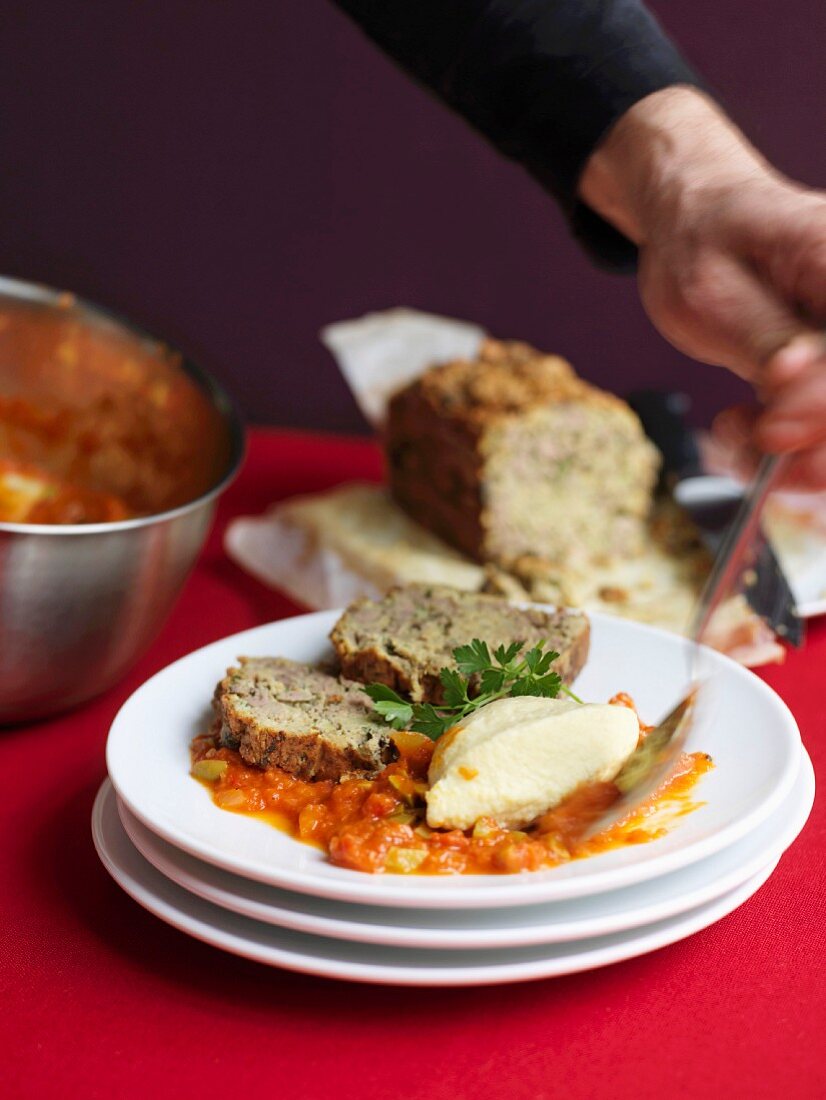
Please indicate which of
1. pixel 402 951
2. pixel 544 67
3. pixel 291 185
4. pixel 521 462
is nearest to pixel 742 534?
pixel 402 951

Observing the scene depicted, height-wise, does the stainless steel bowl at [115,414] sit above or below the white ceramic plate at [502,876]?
below

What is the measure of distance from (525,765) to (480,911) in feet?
0.77

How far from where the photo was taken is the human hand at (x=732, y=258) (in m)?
1.66

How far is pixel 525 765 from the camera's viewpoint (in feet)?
5.78

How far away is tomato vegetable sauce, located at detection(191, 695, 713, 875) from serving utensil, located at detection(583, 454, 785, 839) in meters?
0.03

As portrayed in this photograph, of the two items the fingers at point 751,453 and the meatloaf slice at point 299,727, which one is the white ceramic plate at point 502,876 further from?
the fingers at point 751,453

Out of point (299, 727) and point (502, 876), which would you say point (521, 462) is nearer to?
point (299, 727)

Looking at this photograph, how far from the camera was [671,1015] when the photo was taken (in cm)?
164

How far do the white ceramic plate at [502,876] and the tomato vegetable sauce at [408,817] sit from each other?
0.09ft

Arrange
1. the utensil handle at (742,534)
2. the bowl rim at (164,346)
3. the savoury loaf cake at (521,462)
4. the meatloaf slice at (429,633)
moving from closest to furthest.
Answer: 1. the utensil handle at (742,534)
2. the meatloaf slice at (429,633)
3. the bowl rim at (164,346)
4. the savoury loaf cake at (521,462)

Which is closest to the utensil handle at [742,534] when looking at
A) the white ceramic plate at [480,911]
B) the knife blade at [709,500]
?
the white ceramic plate at [480,911]

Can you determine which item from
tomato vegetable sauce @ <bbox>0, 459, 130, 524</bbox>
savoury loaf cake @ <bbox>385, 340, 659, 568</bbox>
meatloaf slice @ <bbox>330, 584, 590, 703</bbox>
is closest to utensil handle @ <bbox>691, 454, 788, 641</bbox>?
meatloaf slice @ <bbox>330, 584, 590, 703</bbox>

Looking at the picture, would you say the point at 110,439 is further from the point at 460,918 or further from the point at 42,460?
the point at 460,918

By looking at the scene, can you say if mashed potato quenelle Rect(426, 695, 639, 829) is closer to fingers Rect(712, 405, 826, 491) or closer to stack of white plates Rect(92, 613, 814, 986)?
stack of white plates Rect(92, 613, 814, 986)
